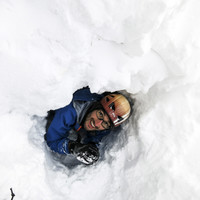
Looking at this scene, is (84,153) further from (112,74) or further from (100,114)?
(112,74)

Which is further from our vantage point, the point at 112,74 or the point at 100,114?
the point at 100,114

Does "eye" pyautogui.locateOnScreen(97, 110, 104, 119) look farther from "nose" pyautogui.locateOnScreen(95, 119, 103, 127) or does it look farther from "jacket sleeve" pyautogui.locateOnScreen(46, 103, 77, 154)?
"jacket sleeve" pyautogui.locateOnScreen(46, 103, 77, 154)

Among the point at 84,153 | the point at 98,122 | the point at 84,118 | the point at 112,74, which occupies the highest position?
the point at 112,74

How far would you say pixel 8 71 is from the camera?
165 cm

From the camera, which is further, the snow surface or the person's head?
the person's head

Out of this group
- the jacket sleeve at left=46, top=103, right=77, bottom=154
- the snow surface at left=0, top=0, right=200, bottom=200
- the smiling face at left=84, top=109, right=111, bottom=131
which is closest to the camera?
the snow surface at left=0, top=0, right=200, bottom=200

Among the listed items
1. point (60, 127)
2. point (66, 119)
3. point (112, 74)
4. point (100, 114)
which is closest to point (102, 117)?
point (100, 114)

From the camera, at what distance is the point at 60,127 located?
2857mm

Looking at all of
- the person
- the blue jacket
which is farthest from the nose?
the blue jacket

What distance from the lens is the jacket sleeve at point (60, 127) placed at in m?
2.82

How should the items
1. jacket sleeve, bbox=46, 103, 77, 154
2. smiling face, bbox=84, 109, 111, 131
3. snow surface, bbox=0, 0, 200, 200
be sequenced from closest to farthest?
snow surface, bbox=0, 0, 200, 200
jacket sleeve, bbox=46, 103, 77, 154
smiling face, bbox=84, 109, 111, 131

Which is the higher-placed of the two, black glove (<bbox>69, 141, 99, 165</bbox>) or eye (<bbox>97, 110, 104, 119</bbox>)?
eye (<bbox>97, 110, 104, 119</bbox>)

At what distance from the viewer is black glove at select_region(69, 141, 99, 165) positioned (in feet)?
9.36

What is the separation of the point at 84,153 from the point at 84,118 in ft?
1.84
